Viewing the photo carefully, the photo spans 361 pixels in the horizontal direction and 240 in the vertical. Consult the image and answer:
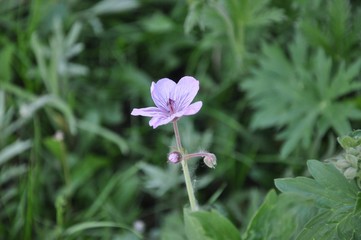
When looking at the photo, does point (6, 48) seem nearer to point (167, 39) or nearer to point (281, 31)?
point (167, 39)

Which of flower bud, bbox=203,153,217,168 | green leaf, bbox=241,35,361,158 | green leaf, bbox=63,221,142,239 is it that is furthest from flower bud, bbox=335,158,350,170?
green leaf, bbox=63,221,142,239

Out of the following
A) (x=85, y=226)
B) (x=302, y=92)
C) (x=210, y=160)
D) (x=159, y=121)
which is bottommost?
(x=85, y=226)

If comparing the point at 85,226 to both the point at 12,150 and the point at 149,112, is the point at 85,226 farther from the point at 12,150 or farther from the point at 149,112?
the point at 149,112

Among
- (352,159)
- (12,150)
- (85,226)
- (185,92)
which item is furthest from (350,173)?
(12,150)

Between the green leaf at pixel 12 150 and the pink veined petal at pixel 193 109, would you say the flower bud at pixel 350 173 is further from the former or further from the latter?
the green leaf at pixel 12 150

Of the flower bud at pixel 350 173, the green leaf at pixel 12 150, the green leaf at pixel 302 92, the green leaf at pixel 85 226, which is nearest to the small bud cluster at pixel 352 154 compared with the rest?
the flower bud at pixel 350 173

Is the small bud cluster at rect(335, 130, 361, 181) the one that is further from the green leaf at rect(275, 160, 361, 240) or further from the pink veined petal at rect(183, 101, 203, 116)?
the pink veined petal at rect(183, 101, 203, 116)
